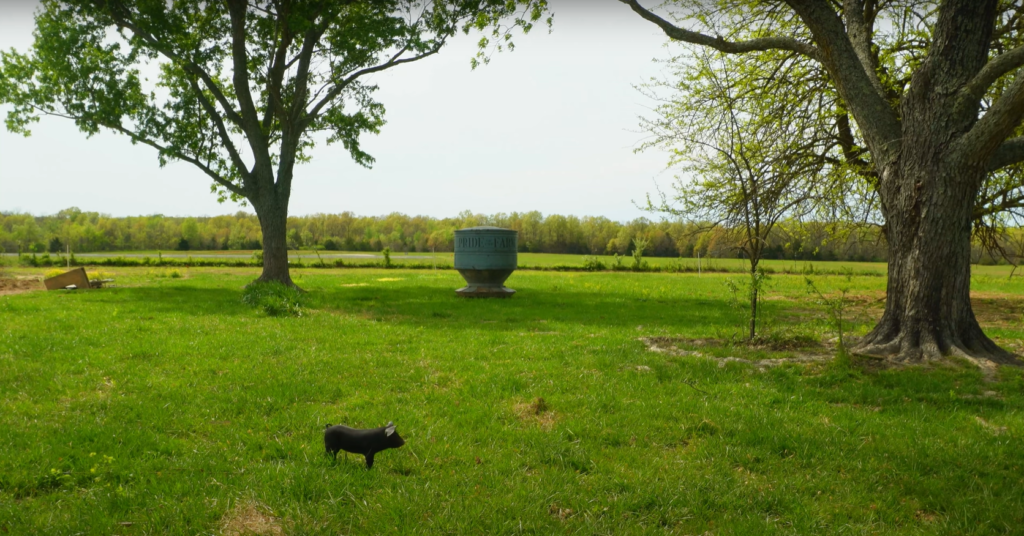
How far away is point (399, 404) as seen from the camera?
5.98 metres

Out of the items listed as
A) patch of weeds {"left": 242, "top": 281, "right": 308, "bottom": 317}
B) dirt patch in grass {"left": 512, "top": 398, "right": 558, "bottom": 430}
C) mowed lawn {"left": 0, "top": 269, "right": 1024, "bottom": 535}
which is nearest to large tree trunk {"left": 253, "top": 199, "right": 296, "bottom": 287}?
patch of weeds {"left": 242, "top": 281, "right": 308, "bottom": 317}

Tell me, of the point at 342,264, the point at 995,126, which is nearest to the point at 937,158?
the point at 995,126

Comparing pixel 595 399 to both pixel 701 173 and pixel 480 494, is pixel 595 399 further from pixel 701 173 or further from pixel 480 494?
pixel 701 173

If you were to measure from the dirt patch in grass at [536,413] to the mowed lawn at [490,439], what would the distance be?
0.03 m

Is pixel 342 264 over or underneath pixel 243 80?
underneath

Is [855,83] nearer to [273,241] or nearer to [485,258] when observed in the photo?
[485,258]

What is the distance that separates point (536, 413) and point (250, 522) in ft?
9.31

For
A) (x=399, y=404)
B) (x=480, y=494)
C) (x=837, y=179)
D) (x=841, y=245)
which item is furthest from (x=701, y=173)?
(x=480, y=494)

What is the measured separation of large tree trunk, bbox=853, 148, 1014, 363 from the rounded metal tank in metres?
10.3

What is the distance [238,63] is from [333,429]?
1717 centimetres

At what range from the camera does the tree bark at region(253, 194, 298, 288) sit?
60.6 feet

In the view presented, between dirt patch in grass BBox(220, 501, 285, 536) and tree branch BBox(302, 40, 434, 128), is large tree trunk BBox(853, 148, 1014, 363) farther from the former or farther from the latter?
tree branch BBox(302, 40, 434, 128)

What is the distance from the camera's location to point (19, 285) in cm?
1991

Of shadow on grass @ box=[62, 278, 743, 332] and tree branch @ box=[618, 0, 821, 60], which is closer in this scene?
tree branch @ box=[618, 0, 821, 60]
